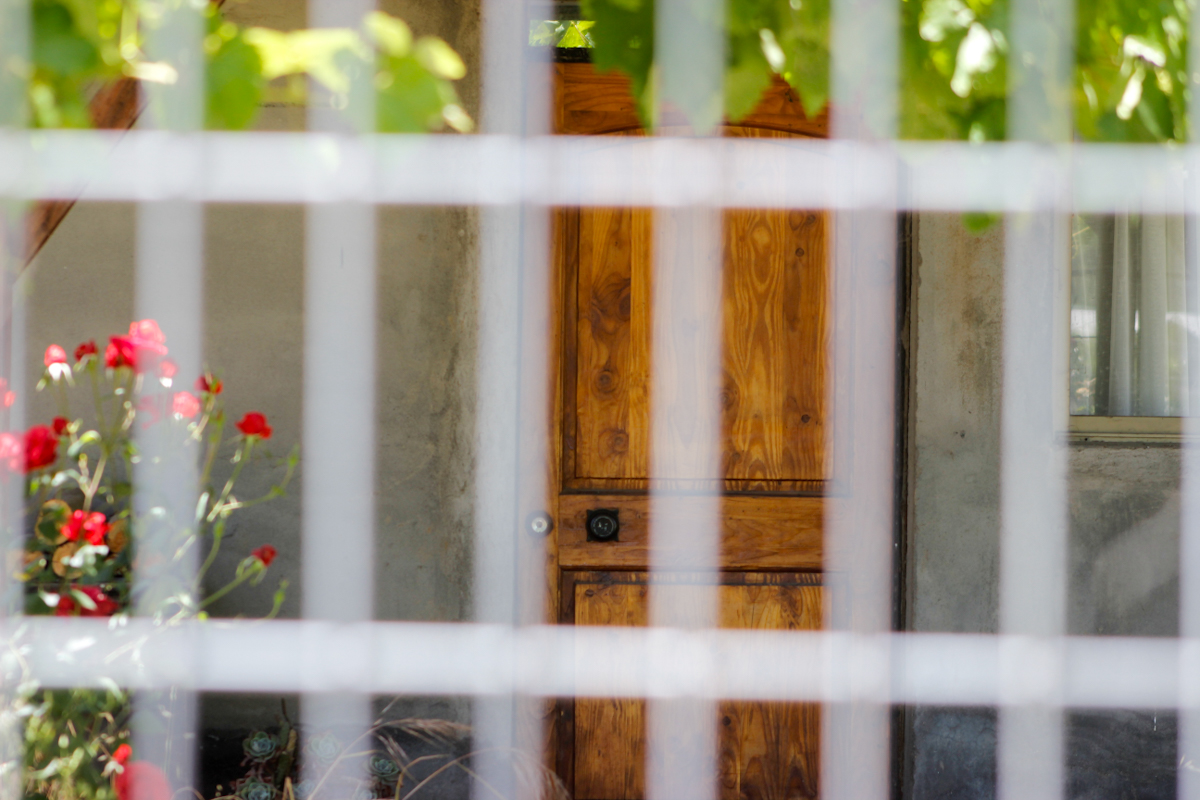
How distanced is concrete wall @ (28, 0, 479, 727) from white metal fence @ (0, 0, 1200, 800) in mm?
88

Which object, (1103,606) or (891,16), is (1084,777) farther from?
(891,16)

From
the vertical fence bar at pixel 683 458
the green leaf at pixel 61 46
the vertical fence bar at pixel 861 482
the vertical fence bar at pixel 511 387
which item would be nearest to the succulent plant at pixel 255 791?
the vertical fence bar at pixel 511 387

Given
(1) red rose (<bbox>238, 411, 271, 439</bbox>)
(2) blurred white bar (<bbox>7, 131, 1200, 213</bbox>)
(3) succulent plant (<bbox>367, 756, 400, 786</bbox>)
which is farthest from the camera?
(3) succulent plant (<bbox>367, 756, 400, 786</bbox>)

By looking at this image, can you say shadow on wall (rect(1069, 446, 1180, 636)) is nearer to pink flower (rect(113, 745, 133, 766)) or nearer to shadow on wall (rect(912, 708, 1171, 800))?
shadow on wall (rect(912, 708, 1171, 800))

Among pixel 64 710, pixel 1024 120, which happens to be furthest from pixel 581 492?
pixel 1024 120

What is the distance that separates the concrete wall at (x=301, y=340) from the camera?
2312mm

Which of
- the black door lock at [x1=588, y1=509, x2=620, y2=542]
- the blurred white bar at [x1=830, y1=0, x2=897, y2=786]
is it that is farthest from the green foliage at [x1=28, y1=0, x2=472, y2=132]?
the blurred white bar at [x1=830, y1=0, x2=897, y2=786]

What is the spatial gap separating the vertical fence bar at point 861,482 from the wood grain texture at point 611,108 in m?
0.33

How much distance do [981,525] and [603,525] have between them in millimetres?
1107

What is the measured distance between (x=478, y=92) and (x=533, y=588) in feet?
4.67

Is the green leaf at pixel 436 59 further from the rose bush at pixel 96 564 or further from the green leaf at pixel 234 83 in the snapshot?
the rose bush at pixel 96 564

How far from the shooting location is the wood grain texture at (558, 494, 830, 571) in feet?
7.98

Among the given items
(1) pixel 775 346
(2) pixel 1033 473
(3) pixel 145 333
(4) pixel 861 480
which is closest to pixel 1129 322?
(2) pixel 1033 473

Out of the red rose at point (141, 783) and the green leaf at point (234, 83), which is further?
the red rose at point (141, 783)
